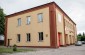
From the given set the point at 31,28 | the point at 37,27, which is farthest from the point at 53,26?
the point at 31,28

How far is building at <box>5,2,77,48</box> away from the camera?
27.5 metres

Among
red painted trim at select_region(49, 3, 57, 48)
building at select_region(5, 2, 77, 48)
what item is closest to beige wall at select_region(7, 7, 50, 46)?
building at select_region(5, 2, 77, 48)

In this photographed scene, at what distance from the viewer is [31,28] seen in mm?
31188

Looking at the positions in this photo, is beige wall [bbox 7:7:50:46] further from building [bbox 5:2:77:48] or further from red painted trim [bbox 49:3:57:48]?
red painted trim [bbox 49:3:57:48]

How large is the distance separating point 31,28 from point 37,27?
1.76 m

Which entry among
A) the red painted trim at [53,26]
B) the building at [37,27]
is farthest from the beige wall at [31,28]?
the red painted trim at [53,26]

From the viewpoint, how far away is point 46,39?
91.4 feet

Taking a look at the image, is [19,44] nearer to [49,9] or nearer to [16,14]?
[16,14]

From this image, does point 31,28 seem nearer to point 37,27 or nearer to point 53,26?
point 37,27

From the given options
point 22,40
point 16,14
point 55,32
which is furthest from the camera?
point 16,14

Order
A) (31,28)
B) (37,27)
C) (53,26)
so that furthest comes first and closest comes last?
(31,28) < (37,27) < (53,26)

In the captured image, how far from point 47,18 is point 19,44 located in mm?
9132

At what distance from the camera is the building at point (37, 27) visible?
27547mm

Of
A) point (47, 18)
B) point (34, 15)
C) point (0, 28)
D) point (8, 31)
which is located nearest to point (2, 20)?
point (0, 28)
